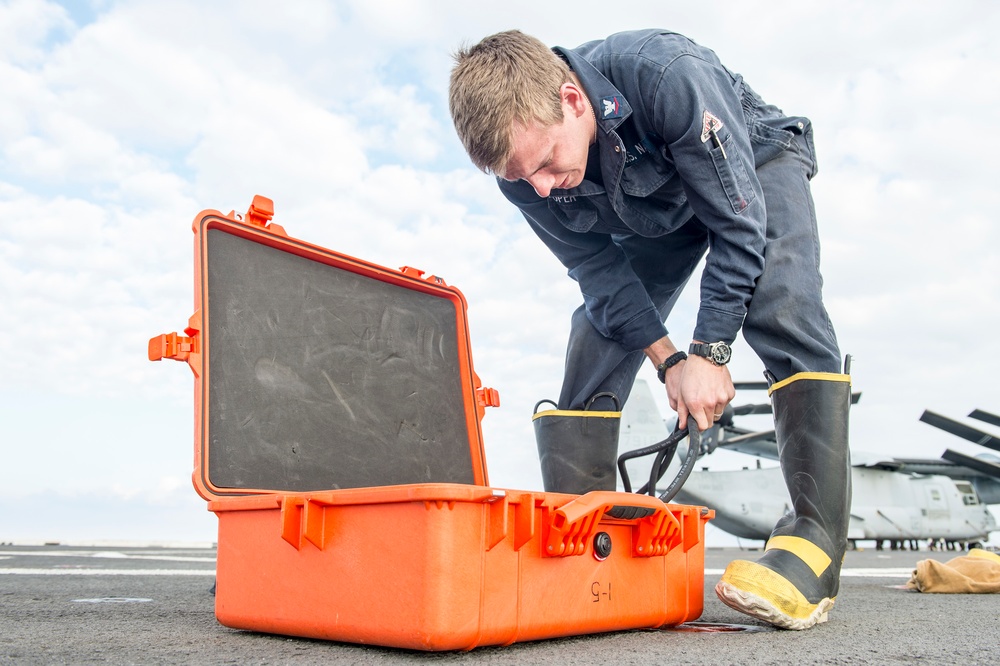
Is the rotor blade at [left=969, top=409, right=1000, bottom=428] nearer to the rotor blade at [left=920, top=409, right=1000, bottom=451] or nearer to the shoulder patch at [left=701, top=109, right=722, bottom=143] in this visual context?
the rotor blade at [left=920, top=409, right=1000, bottom=451]

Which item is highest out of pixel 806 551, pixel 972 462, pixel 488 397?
pixel 488 397

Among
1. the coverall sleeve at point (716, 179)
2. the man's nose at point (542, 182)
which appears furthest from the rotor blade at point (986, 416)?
the man's nose at point (542, 182)

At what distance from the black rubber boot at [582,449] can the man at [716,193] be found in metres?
0.30

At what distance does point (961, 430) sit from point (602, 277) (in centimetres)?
1223

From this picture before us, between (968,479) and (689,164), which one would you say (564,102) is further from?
(968,479)

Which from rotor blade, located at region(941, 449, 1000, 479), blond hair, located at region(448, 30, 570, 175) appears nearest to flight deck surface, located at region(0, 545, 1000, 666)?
blond hair, located at region(448, 30, 570, 175)

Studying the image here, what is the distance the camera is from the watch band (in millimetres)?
1902

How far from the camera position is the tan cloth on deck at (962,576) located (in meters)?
2.44

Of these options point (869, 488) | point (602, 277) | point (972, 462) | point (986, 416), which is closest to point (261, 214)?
point (602, 277)

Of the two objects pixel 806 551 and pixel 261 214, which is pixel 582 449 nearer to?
pixel 806 551

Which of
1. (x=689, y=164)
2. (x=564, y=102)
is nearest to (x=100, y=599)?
(x=564, y=102)

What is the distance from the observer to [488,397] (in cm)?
245

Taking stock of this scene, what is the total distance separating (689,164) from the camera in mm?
1683

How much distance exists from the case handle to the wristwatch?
392 millimetres
